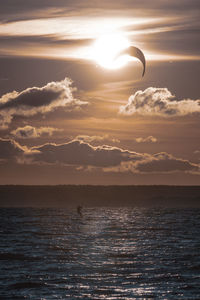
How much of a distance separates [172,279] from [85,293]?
9056 mm

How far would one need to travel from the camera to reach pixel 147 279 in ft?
146

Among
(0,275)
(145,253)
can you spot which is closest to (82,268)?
(0,275)

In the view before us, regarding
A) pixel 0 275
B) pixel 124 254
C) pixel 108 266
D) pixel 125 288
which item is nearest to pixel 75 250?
pixel 124 254

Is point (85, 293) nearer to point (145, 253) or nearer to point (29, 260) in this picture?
point (29, 260)

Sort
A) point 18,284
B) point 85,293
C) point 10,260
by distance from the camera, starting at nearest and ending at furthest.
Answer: point 85,293, point 18,284, point 10,260

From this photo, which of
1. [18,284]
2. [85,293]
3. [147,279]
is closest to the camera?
[85,293]

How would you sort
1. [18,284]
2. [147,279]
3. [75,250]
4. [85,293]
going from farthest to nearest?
[75,250] < [147,279] < [18,284] < [85,293]

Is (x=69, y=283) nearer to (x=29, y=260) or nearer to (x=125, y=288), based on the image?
(x=125, y=288)

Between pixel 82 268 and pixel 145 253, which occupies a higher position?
pixel 145 253

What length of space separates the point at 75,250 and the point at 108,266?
707 inches

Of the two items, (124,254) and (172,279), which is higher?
(124,254)

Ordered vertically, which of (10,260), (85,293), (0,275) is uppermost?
(10,260)

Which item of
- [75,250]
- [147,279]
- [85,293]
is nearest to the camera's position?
[85,293]

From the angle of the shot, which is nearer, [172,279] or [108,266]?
[172,279]
